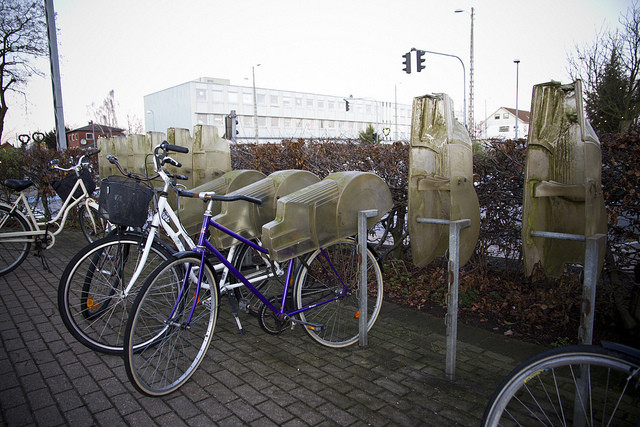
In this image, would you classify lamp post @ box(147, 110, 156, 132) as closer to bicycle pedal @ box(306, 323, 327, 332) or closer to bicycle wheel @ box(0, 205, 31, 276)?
bicycle wheel @ box(0, 205, 31, 276)

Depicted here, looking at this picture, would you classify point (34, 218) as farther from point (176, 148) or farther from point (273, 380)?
point (273, 380)

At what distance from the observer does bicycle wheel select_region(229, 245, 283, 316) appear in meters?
3.62

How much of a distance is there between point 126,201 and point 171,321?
1038 mm

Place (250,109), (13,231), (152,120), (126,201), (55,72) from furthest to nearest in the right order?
(152,120)
(250,109)
(55,72)
(13,231)
(126,201)

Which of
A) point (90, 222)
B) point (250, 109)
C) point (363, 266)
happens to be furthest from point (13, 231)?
point (250, 109)

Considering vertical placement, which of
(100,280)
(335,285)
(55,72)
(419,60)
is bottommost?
(335,285)

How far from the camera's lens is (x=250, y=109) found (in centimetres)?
6188

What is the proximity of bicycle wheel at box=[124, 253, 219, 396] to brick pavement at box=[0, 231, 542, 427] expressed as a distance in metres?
0.14

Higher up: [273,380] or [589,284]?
[589,284]

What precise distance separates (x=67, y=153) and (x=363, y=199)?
905 cm

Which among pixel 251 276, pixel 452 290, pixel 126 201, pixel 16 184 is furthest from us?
pixel 16 184

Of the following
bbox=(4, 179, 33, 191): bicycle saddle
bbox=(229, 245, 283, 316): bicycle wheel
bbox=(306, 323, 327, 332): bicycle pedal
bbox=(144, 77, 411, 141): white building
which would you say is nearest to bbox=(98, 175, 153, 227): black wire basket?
bbox=(229, 245, 283, 316): bicycle wheel

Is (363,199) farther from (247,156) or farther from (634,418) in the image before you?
(247,156)

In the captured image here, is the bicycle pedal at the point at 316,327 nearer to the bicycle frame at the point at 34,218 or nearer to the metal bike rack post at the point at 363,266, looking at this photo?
the metal bike rack post at the point at 363,266
